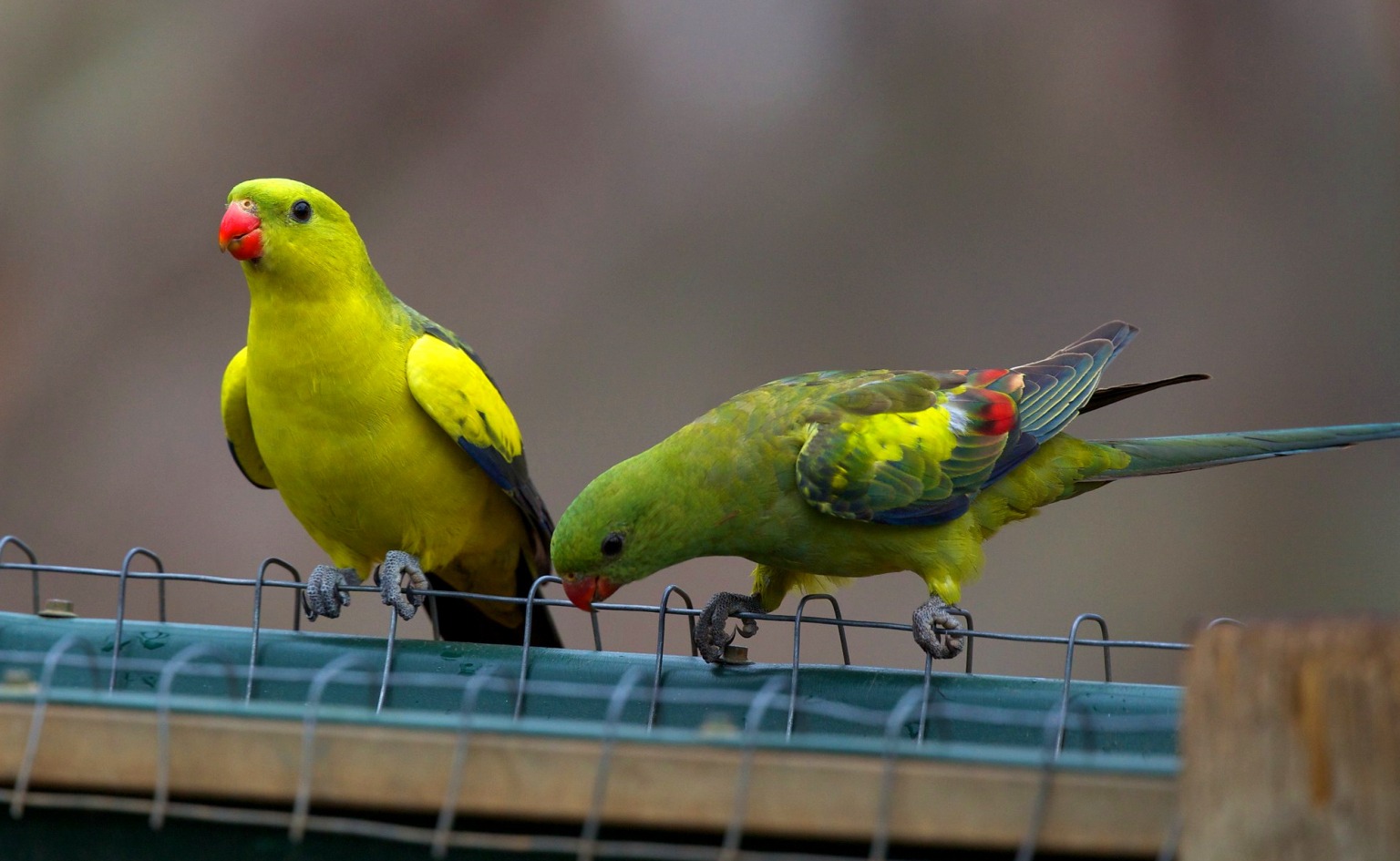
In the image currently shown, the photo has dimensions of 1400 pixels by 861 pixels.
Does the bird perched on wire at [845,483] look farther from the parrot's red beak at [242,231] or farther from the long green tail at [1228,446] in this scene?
the parrot's red beak at [242,231]

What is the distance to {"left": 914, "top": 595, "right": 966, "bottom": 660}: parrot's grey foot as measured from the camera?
2367 mm

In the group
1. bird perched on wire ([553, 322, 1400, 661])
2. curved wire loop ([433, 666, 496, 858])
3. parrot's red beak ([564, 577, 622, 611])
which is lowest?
curved wire loop ([433, 666, 496, 858])

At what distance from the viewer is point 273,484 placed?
2.86 m

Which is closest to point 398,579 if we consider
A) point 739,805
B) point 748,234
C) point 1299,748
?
point 739,805

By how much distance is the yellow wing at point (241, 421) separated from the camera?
8.83ft

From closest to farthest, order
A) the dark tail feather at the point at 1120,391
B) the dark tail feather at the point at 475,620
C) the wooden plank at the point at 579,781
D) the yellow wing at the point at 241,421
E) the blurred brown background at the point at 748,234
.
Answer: the wooden plank at the point at 579,781, the dark tail feather at the point at 1120,391, the yellow wing at the point at 241,421, the dark tail feather at the point at 475,620, the blurred brown background at the point at 748,234

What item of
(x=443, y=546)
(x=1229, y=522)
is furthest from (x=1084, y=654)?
(x=443, y=546)

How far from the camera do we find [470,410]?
2557mm

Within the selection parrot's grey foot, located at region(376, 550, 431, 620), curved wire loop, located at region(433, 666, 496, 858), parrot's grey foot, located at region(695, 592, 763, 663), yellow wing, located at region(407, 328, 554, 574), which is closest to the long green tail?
parrot's grey foot, located at region(695, 592, 763, 663)

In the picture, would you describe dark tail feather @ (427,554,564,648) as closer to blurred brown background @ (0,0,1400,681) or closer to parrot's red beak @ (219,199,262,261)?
parrot's red beak @ (219,199,262,261)

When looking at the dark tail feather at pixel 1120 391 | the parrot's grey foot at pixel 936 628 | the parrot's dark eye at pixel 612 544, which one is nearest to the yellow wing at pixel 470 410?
the parrot's dark eye at pixel 612 544

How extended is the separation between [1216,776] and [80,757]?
1.02 meters

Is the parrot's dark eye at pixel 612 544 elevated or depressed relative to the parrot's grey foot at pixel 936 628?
elevated

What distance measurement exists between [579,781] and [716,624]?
4.69 feet
